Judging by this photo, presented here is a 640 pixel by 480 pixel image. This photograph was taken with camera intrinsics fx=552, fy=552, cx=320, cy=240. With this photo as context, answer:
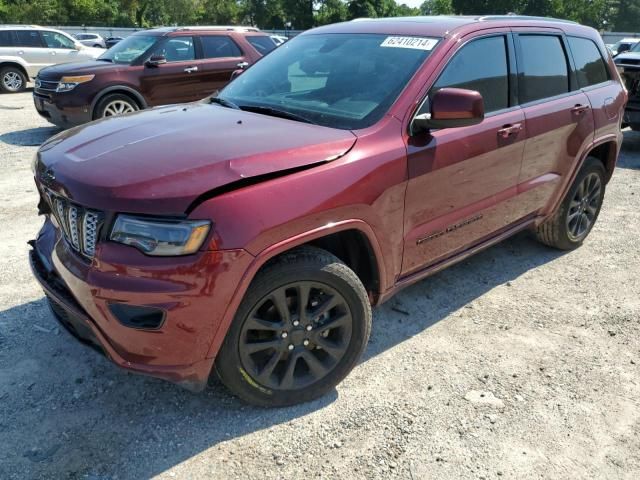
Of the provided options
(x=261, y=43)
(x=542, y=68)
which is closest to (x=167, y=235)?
(x=542, y=68)

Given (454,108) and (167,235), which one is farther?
(454,108)

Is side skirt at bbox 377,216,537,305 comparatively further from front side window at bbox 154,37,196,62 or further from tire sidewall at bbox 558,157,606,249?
front side window at bbox 154,37,196,62

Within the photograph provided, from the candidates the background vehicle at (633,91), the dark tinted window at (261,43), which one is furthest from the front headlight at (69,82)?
the background vehicle at (633,91)

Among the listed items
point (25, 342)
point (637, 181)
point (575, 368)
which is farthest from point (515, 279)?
point (637, 181)

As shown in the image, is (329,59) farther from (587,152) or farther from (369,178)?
(587,152)

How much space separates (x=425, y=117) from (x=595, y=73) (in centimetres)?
247

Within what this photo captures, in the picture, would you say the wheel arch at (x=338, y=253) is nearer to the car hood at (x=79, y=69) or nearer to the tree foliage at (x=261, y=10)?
the car hood at (x=79, y=69)

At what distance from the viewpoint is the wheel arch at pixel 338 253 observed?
234 cm

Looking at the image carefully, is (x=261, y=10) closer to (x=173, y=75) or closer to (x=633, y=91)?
(x=173, y=75)

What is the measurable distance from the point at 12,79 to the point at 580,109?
14.5m

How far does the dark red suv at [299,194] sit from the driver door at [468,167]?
0.01 meters

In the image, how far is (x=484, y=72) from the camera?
348cm

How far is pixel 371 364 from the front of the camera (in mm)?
3186

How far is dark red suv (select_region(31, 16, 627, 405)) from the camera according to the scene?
224 centimetres
